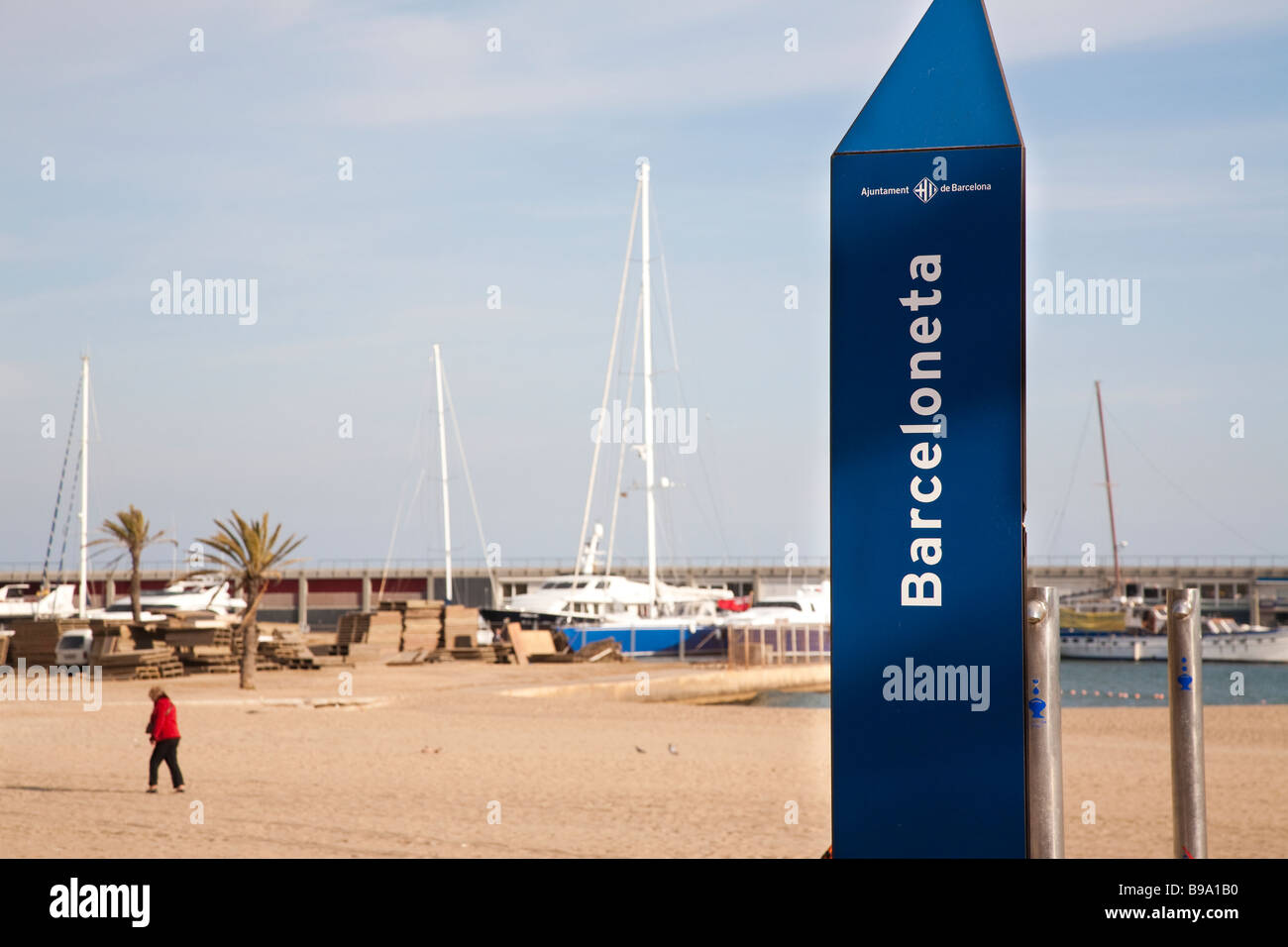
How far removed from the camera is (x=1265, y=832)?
15.0 meters

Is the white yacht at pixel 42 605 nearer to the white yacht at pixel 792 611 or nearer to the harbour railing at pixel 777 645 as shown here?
the harbour railing at pixel 777 645

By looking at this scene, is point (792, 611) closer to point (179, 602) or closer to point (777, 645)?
point (777, 645)

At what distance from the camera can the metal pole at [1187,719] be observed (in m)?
6.42

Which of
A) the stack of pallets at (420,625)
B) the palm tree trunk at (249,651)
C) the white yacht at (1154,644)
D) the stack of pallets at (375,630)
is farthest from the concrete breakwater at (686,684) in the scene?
the white yacht at (1154,644)

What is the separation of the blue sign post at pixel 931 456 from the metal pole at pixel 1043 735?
0.43 metres

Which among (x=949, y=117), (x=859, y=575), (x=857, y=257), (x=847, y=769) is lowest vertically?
(x=847, y=769)

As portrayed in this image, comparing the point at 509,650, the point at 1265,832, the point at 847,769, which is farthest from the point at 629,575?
the point at 847,769

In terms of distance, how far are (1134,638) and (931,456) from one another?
7682 cm

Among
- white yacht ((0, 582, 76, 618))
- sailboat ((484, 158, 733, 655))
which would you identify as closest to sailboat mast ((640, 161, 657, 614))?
sailboat ((484, 158, 733, 655))

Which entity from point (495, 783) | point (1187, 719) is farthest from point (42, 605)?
point (1187, 719)
